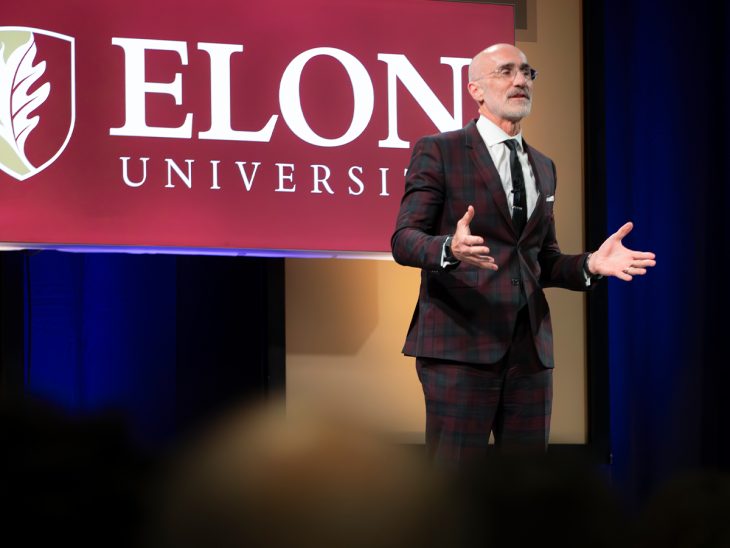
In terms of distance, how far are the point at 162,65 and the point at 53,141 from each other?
14.9 inches

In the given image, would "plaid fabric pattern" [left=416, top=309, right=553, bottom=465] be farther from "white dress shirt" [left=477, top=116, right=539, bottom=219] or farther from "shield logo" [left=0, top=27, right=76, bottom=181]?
"shield logo" [left=0, top=27, right=76, bottom=181]

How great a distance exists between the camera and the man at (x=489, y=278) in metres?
2.18

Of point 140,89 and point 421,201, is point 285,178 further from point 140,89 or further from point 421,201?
point 421,201

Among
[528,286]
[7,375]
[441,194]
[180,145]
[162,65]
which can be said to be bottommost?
[7,375]

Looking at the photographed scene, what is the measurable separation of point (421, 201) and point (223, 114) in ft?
3.74

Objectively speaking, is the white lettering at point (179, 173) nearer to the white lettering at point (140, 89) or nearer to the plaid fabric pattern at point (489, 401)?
the white lettering at point (140, 89)

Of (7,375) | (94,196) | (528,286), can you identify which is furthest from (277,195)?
(528,286)

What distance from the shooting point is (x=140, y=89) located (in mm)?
3154

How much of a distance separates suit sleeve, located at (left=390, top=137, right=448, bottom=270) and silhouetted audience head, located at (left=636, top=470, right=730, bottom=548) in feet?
4.88

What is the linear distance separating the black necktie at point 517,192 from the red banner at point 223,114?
3.27 feet

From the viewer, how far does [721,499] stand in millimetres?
647

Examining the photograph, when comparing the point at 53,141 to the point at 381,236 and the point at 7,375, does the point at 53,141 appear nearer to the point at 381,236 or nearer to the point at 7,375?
the point at 7,375

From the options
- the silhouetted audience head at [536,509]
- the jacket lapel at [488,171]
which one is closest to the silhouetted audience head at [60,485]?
the silhouetted audience head at [536,509]

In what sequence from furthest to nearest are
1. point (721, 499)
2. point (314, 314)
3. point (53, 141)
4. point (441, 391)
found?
point (314, 314) < point (53, 141) < point (441, 391) < point (721, 499)
